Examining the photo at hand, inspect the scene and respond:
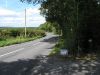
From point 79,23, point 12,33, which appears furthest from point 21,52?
point 12,33

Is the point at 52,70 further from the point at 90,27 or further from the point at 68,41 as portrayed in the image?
the point at 90,27

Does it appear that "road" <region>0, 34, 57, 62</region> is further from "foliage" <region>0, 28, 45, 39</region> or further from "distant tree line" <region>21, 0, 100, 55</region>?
"foliage" <region>0, 28, 45, 39</region>

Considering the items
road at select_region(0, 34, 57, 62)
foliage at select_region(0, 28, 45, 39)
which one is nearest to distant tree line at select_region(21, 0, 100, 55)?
road at select_region(0, 34, 57, 62)

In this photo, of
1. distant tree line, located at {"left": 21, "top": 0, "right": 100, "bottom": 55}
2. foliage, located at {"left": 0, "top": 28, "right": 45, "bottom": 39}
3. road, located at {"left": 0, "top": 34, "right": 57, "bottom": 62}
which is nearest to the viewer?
distant tree line, located at {"left": 21, "top": 0, "right": 100, "bottom": 55}

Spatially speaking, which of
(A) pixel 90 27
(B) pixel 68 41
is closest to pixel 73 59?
(B) pixel 68 41

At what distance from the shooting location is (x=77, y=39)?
19.8 metres

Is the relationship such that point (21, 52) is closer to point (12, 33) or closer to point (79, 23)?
point (79, 23)

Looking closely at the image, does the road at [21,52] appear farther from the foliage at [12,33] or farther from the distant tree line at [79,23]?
the foliage at [12,33]

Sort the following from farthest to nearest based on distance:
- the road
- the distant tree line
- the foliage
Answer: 1. the foliage
2. the road
3. the distant tree line

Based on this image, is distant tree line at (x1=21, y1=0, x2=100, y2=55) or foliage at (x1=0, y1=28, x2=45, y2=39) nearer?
distant tree line at (x1=21, y1=0, x2=100, y2=55)

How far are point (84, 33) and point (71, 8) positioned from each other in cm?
277

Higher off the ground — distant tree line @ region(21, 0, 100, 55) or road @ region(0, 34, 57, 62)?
distant tree line @ region(21, 0, 100, 55)

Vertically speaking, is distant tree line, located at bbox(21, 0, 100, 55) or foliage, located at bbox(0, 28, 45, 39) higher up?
distant tree line, located at bbox(21, 0, 100, 55)

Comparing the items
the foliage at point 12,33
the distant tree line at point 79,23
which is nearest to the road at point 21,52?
the distant tree line at point 79,23
